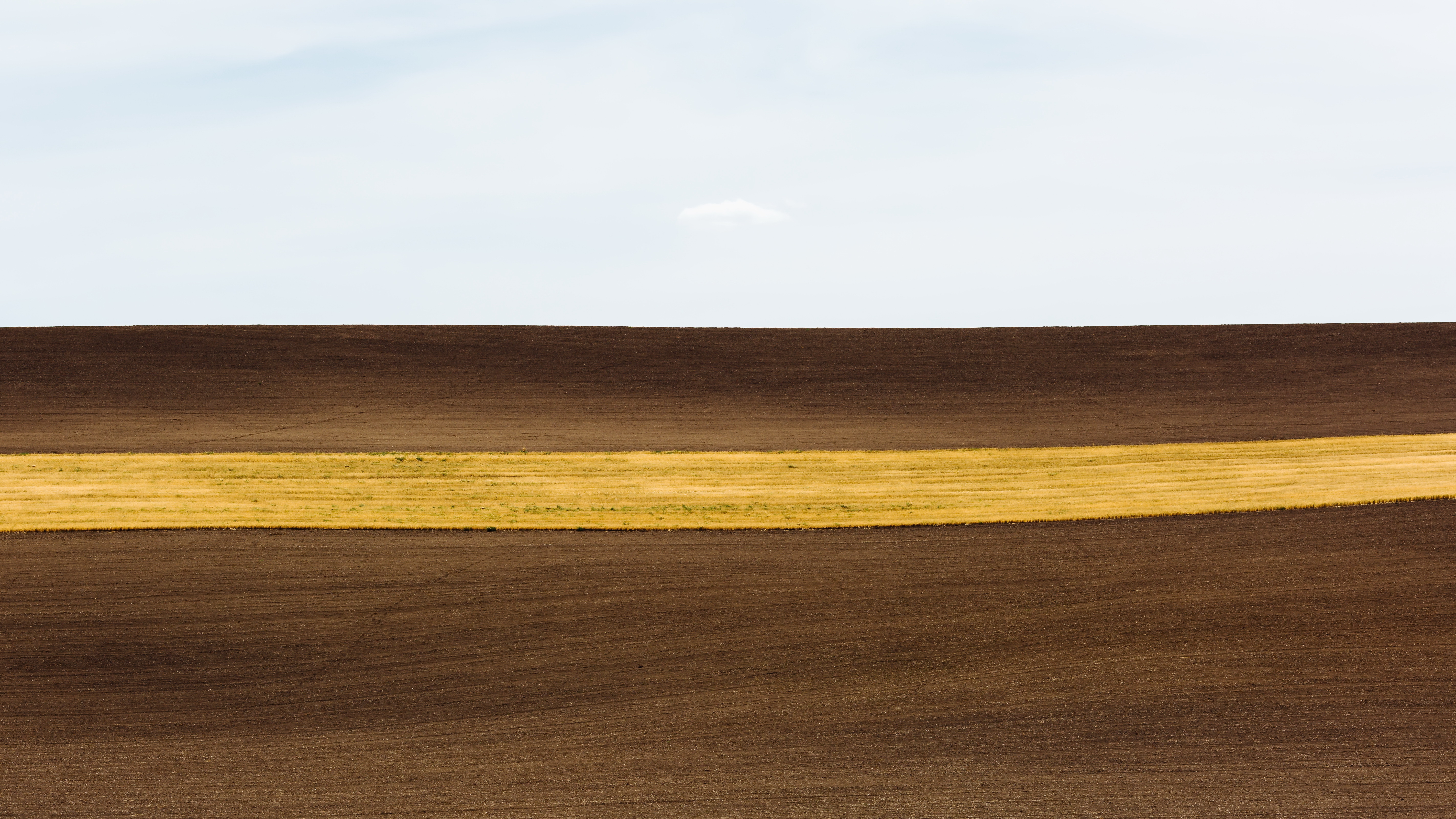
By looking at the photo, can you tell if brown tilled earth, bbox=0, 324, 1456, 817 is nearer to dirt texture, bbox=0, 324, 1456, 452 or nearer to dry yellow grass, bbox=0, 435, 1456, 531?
dry yellow grass, bbox=0, 435, 1456, 531

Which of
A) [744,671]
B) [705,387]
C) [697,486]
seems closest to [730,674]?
[744,671]

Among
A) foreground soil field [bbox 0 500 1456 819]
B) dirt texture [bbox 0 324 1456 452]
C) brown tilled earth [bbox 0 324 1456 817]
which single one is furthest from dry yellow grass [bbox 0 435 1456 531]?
dirt texture [bbox 0 324 1456 452]

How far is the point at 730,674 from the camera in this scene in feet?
36.7

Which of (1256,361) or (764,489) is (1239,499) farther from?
(1256,361)

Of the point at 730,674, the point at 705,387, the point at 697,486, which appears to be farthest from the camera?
the point at 705,387

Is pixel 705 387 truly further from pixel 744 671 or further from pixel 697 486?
pixel 744 671

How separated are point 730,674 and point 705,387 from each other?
1525cm

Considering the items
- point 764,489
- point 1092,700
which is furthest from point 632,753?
point 764,489

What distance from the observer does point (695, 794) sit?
9.09 metres

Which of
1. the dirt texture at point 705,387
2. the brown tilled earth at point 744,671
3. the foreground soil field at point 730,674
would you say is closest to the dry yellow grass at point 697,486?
the brown tilled earth at point 744,671

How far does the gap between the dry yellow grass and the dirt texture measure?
4.39 feet

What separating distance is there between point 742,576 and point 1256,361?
20303mm

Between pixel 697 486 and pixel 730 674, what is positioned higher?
pixel 697 486

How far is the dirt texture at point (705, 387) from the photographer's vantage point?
22.2 m
